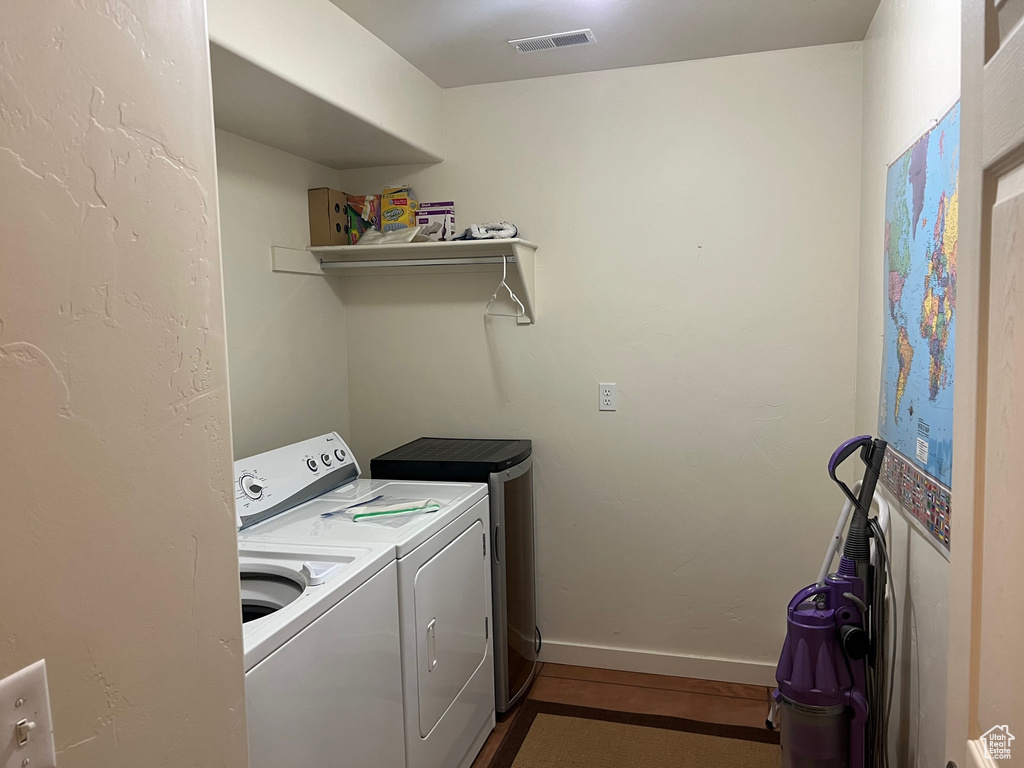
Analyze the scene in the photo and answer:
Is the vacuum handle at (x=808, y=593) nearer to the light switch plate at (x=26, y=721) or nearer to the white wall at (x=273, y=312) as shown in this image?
the light switch plate at (x=26, y=721)

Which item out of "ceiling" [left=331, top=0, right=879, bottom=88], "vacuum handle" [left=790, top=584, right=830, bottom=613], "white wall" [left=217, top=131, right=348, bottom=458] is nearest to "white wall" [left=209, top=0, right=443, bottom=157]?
"ceiling" [left=331, top=0, right=879, bottom=88]

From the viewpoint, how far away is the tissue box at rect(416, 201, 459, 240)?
9.39 ft

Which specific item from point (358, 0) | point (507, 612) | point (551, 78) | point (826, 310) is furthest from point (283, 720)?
point (551, 78)

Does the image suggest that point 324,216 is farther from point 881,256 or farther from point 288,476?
point 881,256

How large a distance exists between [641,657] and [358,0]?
256 centimetres

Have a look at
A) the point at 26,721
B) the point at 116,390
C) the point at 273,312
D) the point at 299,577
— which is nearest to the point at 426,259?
the point at 273,312

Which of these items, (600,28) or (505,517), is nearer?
(600,28)

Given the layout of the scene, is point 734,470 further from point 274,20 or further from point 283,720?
point 274,20

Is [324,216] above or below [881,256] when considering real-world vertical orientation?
above

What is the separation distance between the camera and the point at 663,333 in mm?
2850

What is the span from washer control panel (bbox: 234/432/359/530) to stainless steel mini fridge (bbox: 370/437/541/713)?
0.16 meters

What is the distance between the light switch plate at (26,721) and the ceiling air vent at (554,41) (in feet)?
7.57

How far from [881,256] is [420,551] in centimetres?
160

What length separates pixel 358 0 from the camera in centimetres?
214
